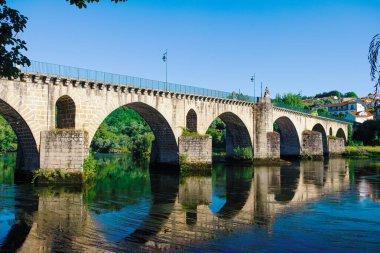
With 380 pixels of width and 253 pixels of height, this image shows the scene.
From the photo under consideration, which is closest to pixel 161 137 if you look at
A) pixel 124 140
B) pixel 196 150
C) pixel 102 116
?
pixel 196 150

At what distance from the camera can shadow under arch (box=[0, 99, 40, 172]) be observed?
2510cm

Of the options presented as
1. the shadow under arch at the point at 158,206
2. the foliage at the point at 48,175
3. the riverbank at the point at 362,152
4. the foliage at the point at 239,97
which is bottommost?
the shadow under arch at the point at 158,206

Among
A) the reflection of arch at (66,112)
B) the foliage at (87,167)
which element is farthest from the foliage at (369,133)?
the reflection of arch at (66,112)

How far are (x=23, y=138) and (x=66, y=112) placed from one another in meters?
3.72

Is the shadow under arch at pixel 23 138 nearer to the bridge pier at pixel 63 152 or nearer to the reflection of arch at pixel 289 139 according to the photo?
the bridge pier at pixel 63 152

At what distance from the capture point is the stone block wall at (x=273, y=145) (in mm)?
50344

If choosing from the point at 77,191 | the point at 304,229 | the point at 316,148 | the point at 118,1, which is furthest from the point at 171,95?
the point at 316,148

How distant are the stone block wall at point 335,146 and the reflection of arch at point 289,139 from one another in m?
9.87

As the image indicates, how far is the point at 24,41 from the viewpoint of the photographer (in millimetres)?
8367

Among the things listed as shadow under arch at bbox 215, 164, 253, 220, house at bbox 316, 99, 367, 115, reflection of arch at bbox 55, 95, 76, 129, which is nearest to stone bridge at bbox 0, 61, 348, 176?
reflection of arch at bbox 55, 95, 76, 129

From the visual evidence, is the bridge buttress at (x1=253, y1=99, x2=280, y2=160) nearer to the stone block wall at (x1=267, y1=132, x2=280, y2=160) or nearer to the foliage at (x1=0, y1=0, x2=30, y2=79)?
the stone block wall at (x1=267, y1=132, x2=280, y2=160)

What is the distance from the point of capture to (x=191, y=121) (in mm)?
41281

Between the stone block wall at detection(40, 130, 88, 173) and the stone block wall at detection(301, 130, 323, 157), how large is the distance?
156ft

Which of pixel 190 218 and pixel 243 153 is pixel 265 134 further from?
pixel 190 218
